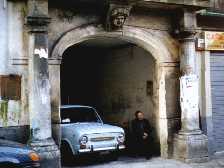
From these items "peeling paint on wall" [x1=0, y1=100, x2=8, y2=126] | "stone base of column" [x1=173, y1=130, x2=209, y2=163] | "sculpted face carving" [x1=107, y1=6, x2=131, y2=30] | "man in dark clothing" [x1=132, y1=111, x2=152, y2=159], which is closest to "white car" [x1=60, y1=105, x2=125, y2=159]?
"man in dark clothing" [x1=132, y1=111, x2=152, y2=159]

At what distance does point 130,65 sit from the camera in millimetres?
14586

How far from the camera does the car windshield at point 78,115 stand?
473 inches

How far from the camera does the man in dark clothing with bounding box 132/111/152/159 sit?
12.6 metres

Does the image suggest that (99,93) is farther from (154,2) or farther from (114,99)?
(154,2)

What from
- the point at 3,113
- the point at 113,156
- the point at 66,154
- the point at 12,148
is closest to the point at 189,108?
the point at 113,156

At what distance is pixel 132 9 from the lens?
38.1 ft

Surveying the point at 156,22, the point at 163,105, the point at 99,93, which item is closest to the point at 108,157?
the point at 163,105

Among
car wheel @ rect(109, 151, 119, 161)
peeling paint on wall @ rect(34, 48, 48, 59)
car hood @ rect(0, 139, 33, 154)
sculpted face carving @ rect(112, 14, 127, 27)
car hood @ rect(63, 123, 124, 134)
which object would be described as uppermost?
sculpted face carving @ rect(112, 14, 127, 27)

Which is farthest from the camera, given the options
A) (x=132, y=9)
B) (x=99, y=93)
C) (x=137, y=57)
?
(x=99, y=93)

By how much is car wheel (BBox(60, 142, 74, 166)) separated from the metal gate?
4.42m

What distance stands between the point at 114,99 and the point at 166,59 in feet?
13.4

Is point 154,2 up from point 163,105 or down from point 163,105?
up

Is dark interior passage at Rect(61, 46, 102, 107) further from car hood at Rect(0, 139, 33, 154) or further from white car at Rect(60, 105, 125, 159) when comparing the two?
car hood at Rect(0, 139, 33, 154)

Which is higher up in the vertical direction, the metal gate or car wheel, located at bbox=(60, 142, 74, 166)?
the metal gate
